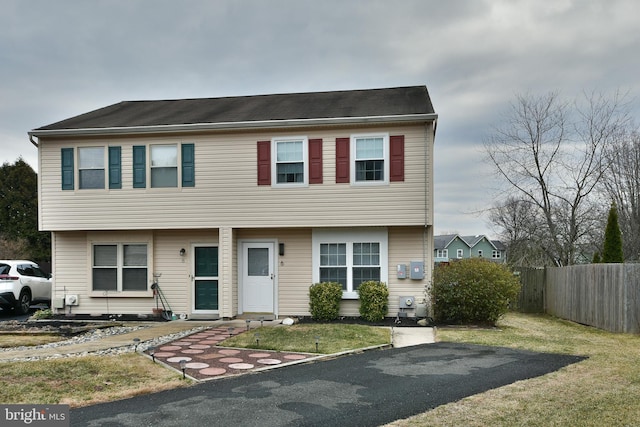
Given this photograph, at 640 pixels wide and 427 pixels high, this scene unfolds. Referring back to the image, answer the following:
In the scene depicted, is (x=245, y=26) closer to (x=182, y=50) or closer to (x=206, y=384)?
(x=182, y=50)

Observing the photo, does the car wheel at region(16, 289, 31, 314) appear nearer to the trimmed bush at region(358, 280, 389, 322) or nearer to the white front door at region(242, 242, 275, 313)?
the white front door at region(242, 242, 275, 313)

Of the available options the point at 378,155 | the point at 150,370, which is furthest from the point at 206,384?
the point at 378,155

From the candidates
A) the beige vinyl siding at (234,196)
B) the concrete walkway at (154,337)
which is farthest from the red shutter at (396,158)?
the concrete walkway at (154,337)

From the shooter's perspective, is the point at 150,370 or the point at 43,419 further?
the point at 150,370

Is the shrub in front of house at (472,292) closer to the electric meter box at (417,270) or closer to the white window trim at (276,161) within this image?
the electric meter box at (417,270)

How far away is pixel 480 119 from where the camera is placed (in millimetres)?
21219

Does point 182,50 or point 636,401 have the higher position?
point 182,50

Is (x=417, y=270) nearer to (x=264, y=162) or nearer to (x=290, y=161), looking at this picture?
(x=290, y=161)

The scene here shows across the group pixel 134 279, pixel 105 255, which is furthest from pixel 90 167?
pixel 134 279

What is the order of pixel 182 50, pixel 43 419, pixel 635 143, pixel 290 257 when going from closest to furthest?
pixel 43 419 < pixel 290 257 < pixel 182 50 < pixel 635 143

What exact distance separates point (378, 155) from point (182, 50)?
6.79m

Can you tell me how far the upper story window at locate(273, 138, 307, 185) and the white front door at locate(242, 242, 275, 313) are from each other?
1.87 m

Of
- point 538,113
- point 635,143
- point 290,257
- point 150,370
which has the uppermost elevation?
point 538,113

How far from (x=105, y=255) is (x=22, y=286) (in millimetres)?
3997
